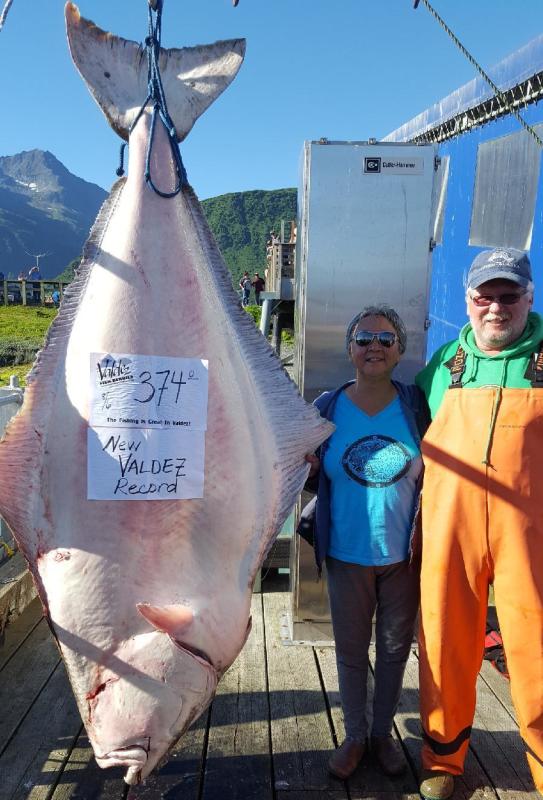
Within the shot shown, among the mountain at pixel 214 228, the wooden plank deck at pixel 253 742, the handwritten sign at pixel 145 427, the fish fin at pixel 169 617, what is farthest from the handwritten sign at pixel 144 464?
the mountain at pixel 214 228

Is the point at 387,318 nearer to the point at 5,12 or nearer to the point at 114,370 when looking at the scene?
the point at 114,370

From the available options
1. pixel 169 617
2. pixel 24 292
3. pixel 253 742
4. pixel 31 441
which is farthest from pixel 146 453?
pixel 24 292

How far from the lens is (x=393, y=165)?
8.67 ft

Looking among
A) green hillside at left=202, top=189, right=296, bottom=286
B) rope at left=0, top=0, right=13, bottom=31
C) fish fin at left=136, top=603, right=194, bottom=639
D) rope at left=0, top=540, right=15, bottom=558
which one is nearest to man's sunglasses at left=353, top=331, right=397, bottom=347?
fish fin at left=136, top=603, right=194, bottom=639

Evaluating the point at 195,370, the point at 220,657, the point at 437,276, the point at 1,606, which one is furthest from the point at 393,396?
the point at 437,276

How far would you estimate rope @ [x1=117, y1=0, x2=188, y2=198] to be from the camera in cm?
145

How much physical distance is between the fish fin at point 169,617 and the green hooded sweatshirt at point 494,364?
109 centimetres

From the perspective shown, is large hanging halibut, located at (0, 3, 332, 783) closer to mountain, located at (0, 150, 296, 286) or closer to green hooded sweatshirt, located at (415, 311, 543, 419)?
green hooded sweatshirt, located at (415, 311, 543, 419)

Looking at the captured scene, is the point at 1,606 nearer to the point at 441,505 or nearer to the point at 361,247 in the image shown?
the point at 441,505

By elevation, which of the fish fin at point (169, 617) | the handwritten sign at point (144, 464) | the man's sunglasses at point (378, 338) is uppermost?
the man's sunglasses at point (378, 338)

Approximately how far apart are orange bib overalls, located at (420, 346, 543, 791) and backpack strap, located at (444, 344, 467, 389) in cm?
4

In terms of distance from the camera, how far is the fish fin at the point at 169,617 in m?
1.36

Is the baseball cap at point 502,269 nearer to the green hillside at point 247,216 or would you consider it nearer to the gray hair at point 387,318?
the gray hair at point 387,318

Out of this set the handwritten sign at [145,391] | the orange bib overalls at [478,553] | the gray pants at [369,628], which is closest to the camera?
the handwritten sign at [145,391]
